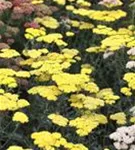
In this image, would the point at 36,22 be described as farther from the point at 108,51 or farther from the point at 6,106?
the point at 6,106

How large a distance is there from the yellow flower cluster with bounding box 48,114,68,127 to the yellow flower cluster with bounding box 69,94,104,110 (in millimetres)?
177

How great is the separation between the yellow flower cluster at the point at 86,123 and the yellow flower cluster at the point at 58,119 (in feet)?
0.13

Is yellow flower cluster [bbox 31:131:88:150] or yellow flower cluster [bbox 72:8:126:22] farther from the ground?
yellow flower cluster [bbox 72:8:126:22]

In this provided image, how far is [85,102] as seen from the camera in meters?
4.22

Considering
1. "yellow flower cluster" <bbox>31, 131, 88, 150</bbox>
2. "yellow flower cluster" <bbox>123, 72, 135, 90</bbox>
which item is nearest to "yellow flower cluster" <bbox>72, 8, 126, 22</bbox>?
"yellow flower cluster" <bbox>123, 72, 135, 90</bbox>

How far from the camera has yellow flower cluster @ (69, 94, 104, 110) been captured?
4.19 m

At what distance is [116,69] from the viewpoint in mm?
5059

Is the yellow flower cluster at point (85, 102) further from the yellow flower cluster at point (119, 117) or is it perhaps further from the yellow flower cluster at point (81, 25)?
the yellow flower cluster at point (81, 25)

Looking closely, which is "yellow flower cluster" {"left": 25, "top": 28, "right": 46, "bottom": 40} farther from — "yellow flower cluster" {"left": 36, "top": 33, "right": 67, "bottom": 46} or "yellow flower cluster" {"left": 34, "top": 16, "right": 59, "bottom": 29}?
"yellow flower cluster" {"left": 34, "top": 16, "right": 59, "bottom": 29}

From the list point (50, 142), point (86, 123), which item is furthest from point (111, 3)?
point (50, 142)

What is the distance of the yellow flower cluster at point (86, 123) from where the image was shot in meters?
3.95

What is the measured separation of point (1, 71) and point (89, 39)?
5.22 ft

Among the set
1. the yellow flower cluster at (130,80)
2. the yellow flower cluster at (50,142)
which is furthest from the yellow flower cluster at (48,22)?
the yellow flower cluster at (50,142)

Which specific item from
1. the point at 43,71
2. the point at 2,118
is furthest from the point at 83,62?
the point at 2,118
